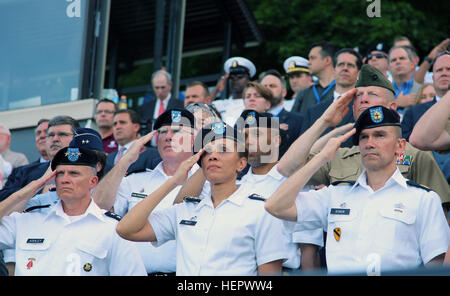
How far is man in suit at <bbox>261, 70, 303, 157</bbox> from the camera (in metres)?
7.80

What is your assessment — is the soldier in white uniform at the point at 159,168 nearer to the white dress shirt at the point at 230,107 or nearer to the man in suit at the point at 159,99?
the white dress shirt at the point at 230,107

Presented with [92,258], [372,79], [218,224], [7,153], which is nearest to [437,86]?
[372,79]

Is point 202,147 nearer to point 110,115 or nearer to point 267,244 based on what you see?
point 267,244

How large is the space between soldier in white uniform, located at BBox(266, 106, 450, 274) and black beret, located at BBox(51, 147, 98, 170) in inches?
66.6

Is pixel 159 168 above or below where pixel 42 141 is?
below

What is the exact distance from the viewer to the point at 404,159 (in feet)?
19.1

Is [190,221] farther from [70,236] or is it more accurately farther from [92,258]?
[70,236]

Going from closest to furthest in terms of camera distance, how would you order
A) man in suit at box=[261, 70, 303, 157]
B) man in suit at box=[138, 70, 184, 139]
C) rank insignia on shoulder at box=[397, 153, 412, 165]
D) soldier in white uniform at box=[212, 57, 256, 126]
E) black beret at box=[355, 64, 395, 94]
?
rank insignia on shoulder at box=[397, 153, 412, 165]
black beret at box=[355, 64, 395, 94]
man in suit at box=[261, 70, 303, 157]
soldier in white uniform at box=[212, 57, 256, 126]
man in suit at box=[138, 70, 184, 139]

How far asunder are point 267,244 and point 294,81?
606 cm

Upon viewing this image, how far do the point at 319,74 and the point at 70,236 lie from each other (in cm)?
482

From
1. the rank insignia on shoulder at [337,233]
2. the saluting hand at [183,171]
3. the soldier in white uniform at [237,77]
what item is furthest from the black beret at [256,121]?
the soldier in white uniform at [237,77]

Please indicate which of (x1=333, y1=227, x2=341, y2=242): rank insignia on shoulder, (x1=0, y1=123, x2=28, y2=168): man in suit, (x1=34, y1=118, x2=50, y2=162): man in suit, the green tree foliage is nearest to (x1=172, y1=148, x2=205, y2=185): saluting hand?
(x1=333, y1=227, x2=341, y2=242): rank insignia on shoulder

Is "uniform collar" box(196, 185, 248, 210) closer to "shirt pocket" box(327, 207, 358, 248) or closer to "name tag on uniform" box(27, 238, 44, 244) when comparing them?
"shirt pocket" box(327, 207, 358, 248)
